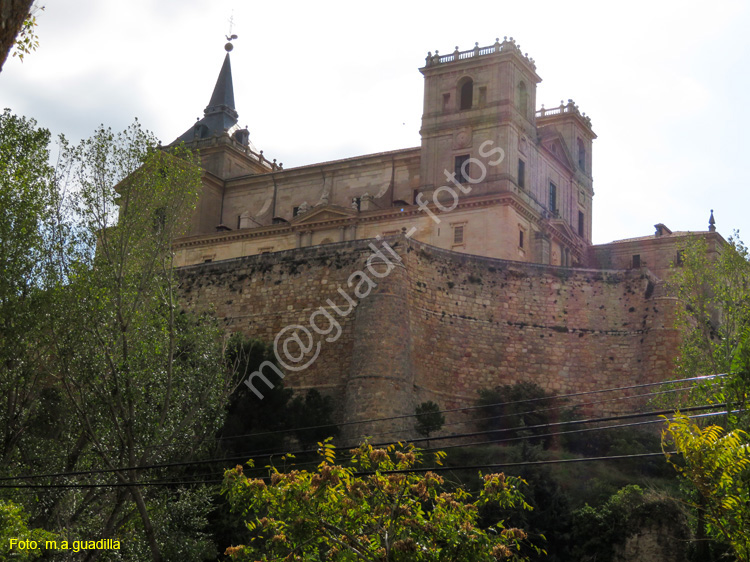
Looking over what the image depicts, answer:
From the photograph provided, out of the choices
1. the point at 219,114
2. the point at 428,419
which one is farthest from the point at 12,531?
the point at 219,114

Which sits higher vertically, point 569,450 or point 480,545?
point 569,450

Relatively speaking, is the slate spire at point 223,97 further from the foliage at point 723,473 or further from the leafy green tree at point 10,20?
the leafy green tree at point 10,20

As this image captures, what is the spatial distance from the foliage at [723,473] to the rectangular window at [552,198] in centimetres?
3736

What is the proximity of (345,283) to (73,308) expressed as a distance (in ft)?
46.5

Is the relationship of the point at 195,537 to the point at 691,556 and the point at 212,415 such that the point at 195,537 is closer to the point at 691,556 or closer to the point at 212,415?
the point at 212,415

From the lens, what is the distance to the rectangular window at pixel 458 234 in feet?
150

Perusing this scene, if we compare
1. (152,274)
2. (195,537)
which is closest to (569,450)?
(195,537)

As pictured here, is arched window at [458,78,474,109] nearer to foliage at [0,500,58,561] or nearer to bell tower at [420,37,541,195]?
bell tower at [420,37,541,195]

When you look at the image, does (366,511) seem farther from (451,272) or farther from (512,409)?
(451,272)

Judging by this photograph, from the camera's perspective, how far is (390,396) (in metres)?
31.3

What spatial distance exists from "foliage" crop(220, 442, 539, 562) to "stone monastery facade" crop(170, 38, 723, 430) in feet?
50.3

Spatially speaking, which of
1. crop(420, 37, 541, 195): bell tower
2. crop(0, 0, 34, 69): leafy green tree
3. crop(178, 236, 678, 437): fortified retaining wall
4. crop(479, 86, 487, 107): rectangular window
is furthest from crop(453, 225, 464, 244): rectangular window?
crop(0, 0, 34, 69): leafy green tree

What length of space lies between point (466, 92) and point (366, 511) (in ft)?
117

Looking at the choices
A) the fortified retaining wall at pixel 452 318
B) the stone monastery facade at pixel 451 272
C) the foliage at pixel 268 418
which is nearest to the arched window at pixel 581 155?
the stone monastery facade at pixel 451 272
